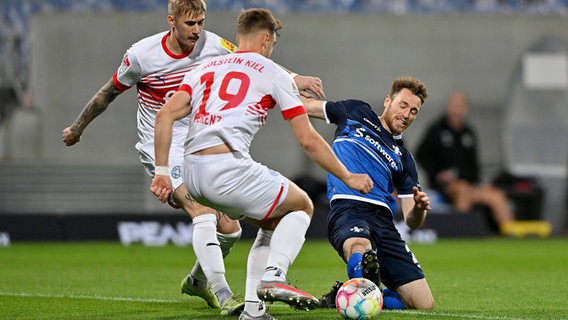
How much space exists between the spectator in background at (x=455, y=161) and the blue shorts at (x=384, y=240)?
1009 centimetres

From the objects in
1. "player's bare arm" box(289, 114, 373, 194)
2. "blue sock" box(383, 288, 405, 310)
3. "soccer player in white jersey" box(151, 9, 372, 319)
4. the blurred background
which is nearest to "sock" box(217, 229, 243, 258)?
→ "blue sock" box(383, 288, 405, 310)

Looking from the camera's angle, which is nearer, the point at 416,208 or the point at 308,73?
the point at 416,208

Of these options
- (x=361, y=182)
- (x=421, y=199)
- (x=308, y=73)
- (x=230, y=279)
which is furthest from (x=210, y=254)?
(x=308, y=73)

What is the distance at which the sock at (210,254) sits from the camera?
23.6 ft

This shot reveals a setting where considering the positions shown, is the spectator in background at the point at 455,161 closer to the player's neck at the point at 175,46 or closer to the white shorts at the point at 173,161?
the white shorts at the point at 173,161

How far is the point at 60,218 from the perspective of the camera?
55.2 feet

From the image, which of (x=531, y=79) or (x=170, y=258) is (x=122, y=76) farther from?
(x=531, y=79)

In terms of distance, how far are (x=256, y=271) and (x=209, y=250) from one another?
40cm

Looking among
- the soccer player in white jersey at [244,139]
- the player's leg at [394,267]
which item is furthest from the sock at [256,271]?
the player's leg at [394,267]

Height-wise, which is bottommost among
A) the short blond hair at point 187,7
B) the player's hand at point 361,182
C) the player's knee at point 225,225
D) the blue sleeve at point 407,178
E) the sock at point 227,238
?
the sock at point 227,238

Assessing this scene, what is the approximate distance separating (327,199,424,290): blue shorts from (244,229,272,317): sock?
1029 millimetres

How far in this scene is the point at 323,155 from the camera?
6527mm

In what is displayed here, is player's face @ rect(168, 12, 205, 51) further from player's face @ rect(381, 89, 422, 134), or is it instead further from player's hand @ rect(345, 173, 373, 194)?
player's hand @ rect(345, 173, 373, 194)

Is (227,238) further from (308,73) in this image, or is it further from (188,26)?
(308,73)
